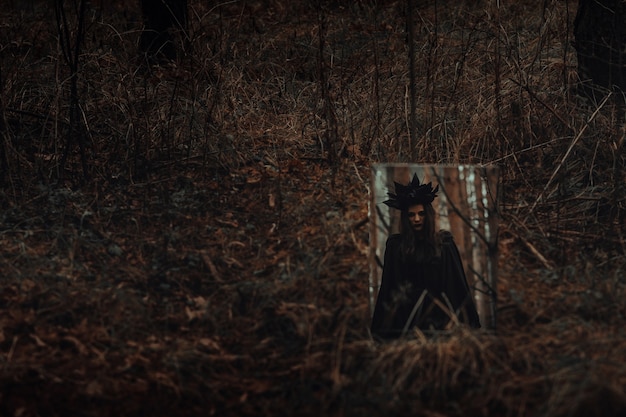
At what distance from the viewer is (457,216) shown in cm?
448

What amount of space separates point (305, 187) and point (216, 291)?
3.53ft

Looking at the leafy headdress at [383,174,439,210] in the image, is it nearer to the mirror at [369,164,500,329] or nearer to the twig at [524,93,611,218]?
the mirror at [369,164,500,329]

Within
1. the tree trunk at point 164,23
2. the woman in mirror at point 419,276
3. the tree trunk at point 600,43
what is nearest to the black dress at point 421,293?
the woman in mirror at point 419,276

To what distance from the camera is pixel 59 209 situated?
563cm

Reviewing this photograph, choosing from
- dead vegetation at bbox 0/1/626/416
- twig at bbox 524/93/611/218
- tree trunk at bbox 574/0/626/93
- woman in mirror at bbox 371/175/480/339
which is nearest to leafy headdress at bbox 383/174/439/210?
woman in mirror at bbox 371/175/480/339

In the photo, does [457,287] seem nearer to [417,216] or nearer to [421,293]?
[421,293]

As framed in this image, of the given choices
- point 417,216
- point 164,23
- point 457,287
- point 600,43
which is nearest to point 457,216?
point 417,216

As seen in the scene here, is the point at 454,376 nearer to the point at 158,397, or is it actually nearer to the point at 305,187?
the point at 158,397

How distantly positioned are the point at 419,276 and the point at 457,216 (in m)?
0.31

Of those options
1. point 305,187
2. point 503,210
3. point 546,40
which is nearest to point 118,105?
point 305,187

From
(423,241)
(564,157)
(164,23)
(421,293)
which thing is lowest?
(421,293)

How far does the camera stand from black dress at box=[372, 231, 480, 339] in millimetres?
4395

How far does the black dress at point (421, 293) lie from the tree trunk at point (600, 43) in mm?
2082

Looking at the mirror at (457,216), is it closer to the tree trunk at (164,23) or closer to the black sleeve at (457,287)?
the black sleeve at (457,287)
